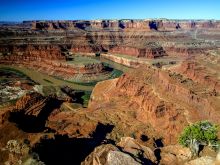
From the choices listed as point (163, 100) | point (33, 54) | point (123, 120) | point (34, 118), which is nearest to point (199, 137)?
point (163, 100)

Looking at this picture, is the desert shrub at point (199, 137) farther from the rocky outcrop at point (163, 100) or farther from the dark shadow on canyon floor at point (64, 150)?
the dark shadow on canyon floor at point (64, 150)

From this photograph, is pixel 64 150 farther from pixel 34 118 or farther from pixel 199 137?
pixel 34 118

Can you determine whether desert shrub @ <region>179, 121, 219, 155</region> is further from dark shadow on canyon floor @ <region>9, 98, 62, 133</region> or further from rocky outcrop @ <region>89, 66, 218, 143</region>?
dark shadow on canyon floor @ <region>9, 98, 62, 133</region>

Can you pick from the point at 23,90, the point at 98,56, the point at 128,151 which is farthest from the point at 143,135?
the point at 98,56

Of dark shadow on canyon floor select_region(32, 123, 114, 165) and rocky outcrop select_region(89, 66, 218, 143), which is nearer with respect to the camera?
dark shadow on canyon floor select_region(32, 123, 114, 165)

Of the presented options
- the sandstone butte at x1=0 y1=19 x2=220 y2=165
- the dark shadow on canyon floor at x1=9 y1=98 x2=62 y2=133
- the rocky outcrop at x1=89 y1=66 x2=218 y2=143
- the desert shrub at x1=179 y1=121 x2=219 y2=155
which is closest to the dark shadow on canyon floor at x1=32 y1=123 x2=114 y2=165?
the sandstone butte at x1=0 y1=19 x2=220 y2=165

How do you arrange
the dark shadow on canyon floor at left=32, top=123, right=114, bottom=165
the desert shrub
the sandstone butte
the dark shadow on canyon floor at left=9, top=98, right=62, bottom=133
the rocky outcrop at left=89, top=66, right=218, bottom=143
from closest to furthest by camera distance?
the dark shadow on canyon floor at left=32, top=123, right=114, bottom=165
the sandstone butte
the desert shrub
the dark shadow on canyon floor at left=9, top=98, right=62, bottom=133
the rocky outcrop at left=89, top=66, right=218, bottom=143

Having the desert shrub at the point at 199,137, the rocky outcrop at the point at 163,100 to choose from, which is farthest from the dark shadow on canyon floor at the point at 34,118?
the desert shrub at the point at 199,137
